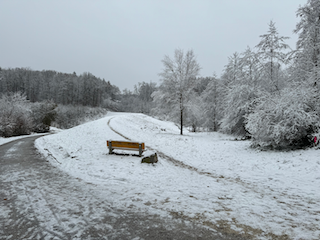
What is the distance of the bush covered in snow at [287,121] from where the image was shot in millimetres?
9266

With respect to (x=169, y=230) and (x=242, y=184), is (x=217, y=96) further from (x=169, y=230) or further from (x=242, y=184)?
(x=169, y=230)

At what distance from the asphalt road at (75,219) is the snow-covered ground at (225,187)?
1.24 ft

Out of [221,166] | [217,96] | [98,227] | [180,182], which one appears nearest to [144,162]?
[180,182]

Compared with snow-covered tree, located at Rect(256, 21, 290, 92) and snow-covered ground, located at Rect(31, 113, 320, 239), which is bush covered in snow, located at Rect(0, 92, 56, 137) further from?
snow-covered tree, located at Rect(256, 21, 290, 92)

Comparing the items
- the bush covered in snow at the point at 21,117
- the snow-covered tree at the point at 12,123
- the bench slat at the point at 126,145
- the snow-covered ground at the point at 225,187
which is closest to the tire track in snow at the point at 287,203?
the snow-covered ground at the point at 225,187

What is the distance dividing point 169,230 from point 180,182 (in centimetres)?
291

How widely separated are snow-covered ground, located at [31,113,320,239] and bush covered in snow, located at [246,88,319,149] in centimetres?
93

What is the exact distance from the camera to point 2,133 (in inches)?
1014


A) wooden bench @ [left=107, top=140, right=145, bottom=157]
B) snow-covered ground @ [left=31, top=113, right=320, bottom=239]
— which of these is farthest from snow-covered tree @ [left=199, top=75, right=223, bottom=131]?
wooden bench @ [left=107, top=140, right=145, bottom=157]

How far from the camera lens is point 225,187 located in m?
5.81

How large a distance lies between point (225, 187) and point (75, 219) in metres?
4.44

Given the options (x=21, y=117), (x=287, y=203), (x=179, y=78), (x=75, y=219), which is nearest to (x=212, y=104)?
(x=179, y=78)

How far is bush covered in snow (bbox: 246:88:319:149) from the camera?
30.4 feet

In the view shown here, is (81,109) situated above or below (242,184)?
above
